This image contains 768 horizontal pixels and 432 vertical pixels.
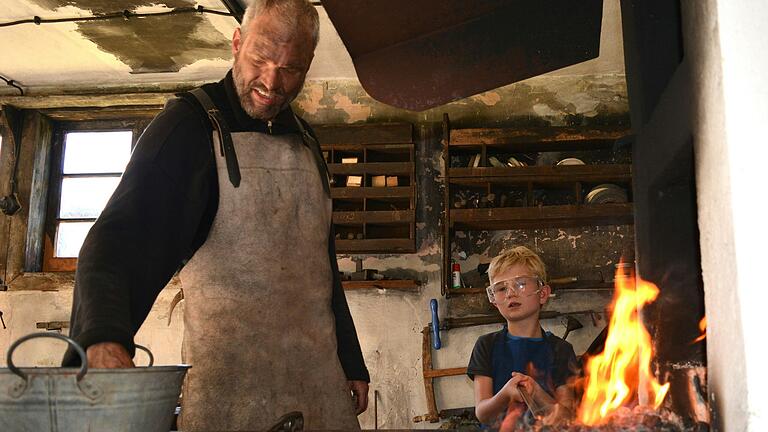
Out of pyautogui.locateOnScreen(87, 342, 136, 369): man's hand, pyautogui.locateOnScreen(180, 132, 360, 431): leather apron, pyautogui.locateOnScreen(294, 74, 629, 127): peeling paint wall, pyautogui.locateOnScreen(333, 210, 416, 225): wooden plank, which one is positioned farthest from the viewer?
pyautogui.locateOnScreen(294, 74, 629, 127): peeling paint wall

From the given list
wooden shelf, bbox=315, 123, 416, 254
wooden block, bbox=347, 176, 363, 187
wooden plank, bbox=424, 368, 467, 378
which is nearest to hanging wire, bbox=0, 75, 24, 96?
wooden shelf, bbox=315, 123, 416, 254

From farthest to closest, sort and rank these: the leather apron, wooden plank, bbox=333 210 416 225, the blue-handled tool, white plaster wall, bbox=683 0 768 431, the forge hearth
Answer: wooden plank, bbox=333 210 416 225, the blue-handled tool, the leather apron, the forge hearth, white plaster wall, bbox=683 0 768 431

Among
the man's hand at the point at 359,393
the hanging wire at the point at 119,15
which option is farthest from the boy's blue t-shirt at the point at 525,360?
the hanging wire at the point at 119,15

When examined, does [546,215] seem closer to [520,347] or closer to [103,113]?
[520,347]

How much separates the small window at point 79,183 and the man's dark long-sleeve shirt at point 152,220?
3758mm

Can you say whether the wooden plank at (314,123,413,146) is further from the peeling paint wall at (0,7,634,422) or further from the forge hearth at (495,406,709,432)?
the forge hearth at (495,406,709,432)

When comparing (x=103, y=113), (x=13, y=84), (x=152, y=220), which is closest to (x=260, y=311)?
(x=152, y=220)

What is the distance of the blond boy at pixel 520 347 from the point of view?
9.65ft

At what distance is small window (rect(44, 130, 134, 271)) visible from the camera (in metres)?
5.60

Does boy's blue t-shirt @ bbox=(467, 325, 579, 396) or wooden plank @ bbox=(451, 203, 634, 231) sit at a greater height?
wooden plank @ bbox=(451, 203, 634, 231)

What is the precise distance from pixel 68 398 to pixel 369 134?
4.09 metres

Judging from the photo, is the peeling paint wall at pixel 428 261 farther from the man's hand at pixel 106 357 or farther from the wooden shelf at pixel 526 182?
the man's hand at pixel 106 357

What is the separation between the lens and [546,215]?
4691 mm

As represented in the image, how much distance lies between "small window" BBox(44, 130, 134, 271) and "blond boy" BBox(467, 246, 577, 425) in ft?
12.1
